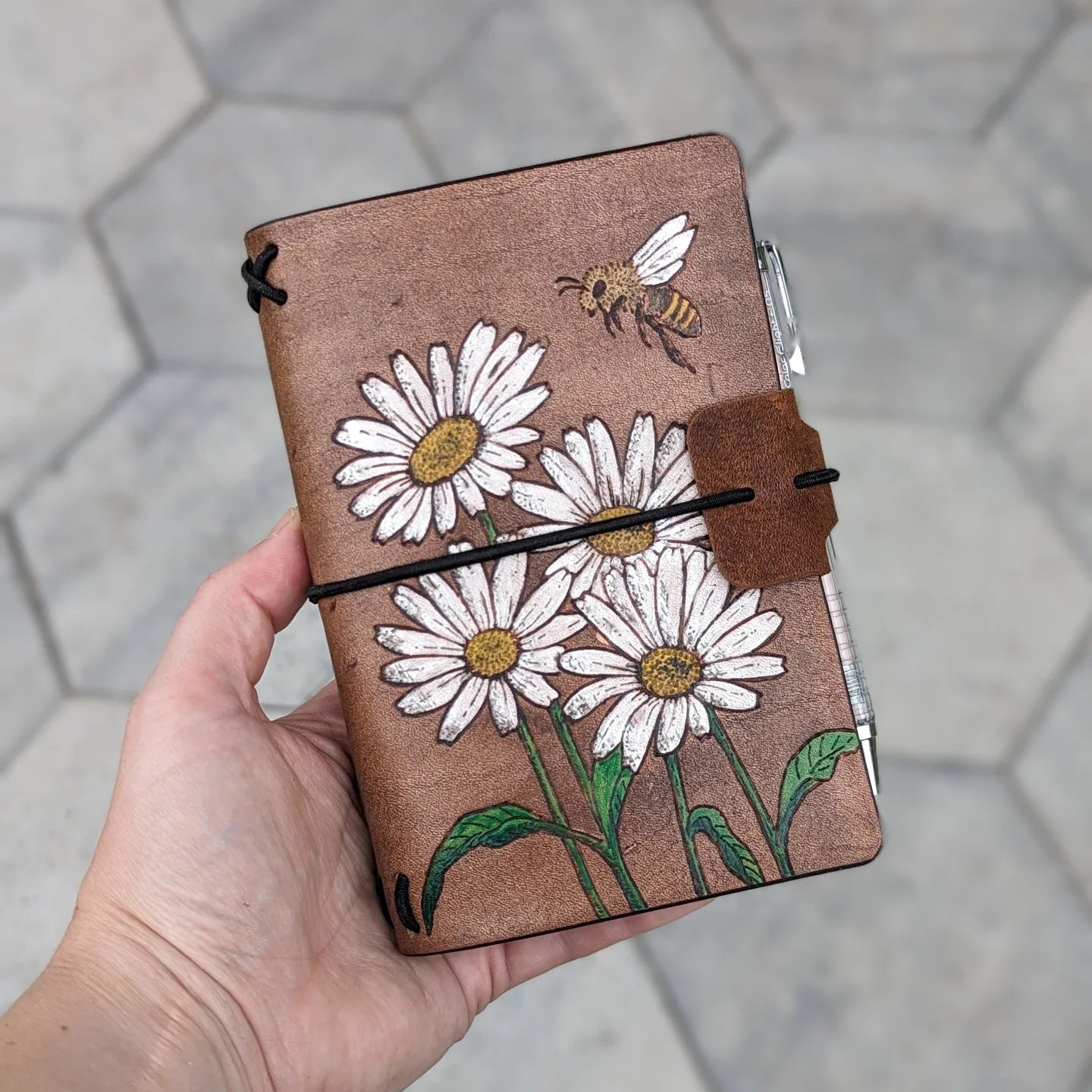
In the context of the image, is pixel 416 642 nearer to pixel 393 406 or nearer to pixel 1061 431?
pixel 393 406

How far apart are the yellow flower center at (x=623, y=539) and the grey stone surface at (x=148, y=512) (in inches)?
24.1

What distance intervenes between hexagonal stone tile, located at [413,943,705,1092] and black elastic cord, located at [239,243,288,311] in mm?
779

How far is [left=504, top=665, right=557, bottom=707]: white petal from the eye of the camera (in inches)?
29.1

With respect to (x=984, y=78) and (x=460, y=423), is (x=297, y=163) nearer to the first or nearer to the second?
(x=460, y=423)

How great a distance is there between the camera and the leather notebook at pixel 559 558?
736 mm

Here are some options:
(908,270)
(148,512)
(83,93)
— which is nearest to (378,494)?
(148,512)

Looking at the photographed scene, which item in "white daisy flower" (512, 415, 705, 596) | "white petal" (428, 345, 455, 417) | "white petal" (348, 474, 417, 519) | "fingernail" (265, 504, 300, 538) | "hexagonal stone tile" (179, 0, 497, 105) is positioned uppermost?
"hexagonal stone tile" (179, 0, 497, 105)

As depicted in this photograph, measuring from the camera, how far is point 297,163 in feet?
4.36

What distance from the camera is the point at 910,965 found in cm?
119

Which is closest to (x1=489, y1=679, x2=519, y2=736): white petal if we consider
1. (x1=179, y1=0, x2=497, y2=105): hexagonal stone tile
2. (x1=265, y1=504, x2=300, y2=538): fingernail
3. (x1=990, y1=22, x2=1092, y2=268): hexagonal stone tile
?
(x1=265, y1=504, x2=300, y2=538): fingernail

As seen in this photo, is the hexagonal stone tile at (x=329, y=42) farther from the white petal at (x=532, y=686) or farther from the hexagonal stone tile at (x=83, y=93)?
the white petal at (x=532, y=686)

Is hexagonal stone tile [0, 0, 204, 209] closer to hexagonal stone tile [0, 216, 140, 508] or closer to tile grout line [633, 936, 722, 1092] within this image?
hexagonal stone tile [0, 216, 140, 508]

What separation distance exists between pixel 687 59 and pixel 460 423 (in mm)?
832

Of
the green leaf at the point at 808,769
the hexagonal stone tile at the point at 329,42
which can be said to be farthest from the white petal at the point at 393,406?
the hexagonal stone tile at the point at 329,42
